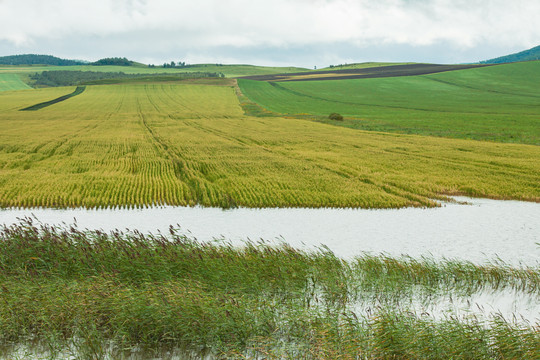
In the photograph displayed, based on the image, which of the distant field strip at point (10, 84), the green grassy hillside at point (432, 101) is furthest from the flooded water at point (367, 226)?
the distant field strip at point (10, 84)

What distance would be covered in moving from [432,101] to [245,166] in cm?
8194

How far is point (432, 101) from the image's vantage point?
99.8 metres

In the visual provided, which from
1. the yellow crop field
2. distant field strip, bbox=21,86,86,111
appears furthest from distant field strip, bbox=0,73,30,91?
the yellow crop field

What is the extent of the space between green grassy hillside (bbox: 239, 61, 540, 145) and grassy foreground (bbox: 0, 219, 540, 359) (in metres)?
42.8

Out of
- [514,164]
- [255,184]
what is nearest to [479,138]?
[514,164]

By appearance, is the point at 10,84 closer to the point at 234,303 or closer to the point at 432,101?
the point at 432,101

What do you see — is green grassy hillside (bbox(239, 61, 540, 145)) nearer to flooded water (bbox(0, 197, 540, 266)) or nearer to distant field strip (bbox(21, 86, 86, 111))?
flooded water (bbox(0, 197, 540, 266))

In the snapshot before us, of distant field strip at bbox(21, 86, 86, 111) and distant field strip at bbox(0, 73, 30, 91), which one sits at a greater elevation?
distant field strip at bbox(0, 73, 30, 91)

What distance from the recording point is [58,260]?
1218cm

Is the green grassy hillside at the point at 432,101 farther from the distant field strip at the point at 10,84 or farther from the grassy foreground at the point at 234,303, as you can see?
the distant field strip at the point at 10,84

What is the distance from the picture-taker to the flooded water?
15.6 meters

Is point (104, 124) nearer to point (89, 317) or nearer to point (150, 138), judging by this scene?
point (150, 138)

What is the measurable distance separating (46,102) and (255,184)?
94875 mm

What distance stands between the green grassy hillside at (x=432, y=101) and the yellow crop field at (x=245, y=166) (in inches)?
475
